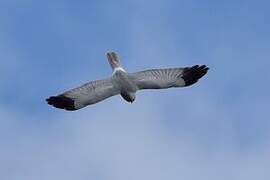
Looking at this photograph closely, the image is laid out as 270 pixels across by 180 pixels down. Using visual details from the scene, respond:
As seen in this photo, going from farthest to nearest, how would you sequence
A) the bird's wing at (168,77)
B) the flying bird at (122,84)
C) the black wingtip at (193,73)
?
the black wingtip at (193,73)
the bird's wing at (168,77)
the flying bird at (122,84)

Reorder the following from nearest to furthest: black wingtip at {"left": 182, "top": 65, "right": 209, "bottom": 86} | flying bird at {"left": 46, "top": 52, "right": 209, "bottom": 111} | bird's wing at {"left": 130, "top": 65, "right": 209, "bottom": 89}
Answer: flying bird at {"left": 46, "top": 52, "right": 209, "bottom": 111} < bird's wing at {"left": 130, "top": 65, "right": 209, "bottom": 89} < black wingtip at {"left": 182, "top": 65, "right": 209, "bottom": 86}

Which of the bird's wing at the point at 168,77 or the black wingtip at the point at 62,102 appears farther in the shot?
the black wingtip at the point at 62,102

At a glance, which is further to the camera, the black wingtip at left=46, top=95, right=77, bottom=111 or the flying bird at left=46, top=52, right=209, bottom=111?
the black wingtip at left=46, top=95, right=77, bottom=111

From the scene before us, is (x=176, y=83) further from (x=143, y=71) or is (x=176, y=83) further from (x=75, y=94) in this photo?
(x=75, y=94)

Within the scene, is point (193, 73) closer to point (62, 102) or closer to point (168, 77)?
point (168, 77)

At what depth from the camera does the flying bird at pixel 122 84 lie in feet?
85.7

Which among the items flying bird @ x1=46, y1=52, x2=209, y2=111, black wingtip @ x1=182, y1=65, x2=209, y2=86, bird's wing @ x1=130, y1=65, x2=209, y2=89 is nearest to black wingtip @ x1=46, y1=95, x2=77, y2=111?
flying bird @ x1=46, y1=52, x2=209, y2=111

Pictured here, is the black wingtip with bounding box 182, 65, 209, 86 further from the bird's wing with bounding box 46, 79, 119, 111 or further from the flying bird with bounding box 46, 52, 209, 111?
the bird's wing with bounding box 46, 79, 119, 111

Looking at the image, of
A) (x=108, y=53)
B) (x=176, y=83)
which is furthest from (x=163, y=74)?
(x=108, y=53)

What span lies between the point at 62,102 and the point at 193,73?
629 centimetres

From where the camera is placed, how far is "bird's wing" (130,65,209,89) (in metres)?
26.5

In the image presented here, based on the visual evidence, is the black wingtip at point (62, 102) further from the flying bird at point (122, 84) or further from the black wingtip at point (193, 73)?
the black wingtip at point (193, 73)

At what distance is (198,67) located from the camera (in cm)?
2733

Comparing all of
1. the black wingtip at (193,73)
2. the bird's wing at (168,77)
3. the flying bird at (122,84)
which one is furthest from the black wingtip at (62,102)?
the black wingtip at (193,73)
